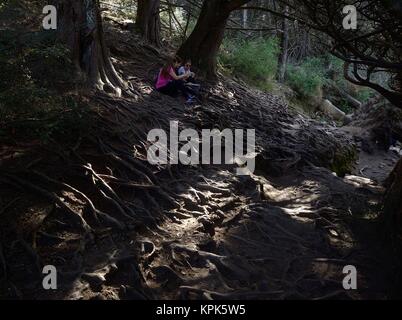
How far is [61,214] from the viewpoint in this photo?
14.5ft

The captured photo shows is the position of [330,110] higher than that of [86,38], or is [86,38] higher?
[86,38]

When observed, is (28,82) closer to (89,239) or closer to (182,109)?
(89,239)

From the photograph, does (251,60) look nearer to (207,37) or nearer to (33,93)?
(207,37)

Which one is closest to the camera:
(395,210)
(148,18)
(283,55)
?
(395,210)

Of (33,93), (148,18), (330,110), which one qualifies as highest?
(148,18)

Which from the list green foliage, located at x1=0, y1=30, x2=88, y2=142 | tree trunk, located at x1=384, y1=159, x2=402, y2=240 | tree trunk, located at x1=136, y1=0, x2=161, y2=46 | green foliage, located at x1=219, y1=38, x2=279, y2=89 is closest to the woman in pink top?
tree trunk, located at x1=136, y1=0, x2=161, y2=46

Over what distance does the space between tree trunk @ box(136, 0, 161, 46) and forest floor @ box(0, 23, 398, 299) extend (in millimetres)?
4121

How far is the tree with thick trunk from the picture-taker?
920 cm

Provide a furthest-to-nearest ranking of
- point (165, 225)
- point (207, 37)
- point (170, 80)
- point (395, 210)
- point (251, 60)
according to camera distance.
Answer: point (251, 60), point (207, 37), point (170, 80), point (165, 225), point (395, 210)

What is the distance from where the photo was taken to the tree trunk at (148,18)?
10516mm

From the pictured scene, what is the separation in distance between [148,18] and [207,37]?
1921 millimetres
